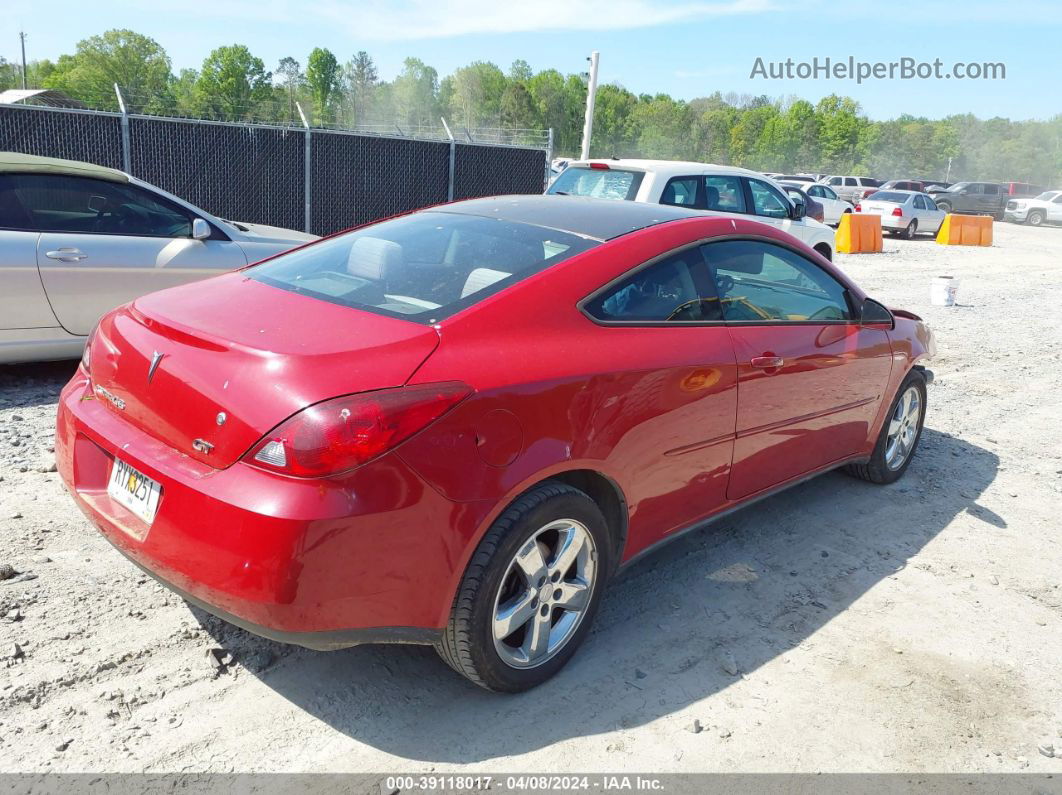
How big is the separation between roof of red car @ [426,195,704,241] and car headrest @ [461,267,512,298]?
45 cm

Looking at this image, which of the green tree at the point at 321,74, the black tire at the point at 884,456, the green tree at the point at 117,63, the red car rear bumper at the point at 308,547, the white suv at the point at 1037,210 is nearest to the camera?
the red car rear bumper at the point at 308,547

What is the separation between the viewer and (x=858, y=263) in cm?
1836

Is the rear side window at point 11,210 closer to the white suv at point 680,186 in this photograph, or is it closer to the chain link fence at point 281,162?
the white suv at point 680,186

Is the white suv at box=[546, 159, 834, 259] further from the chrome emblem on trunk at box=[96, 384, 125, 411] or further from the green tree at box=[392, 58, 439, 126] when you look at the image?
the green tree at box=[392, 58, 439, 126]

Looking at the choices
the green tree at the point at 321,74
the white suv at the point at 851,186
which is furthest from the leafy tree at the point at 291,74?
the white suv at the point at 851,186

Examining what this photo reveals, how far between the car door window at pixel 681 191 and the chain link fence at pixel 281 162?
24.4 ft

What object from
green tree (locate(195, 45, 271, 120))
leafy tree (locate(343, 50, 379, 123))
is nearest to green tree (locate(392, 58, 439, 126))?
leafy tree (locate(343, 50, 379, 123))

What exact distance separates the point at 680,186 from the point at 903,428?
5368 mm

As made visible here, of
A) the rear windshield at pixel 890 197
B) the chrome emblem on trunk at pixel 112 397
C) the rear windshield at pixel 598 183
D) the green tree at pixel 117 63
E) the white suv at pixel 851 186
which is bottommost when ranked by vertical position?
the chrome emblem on trunk at pixel 112 397

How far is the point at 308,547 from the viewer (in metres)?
2.35

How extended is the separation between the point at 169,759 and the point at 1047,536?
4.36 metres

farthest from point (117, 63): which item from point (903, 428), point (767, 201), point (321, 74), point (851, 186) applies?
point (903, 428)

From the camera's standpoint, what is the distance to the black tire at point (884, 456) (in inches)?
196

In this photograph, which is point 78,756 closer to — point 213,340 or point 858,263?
point 213,340
